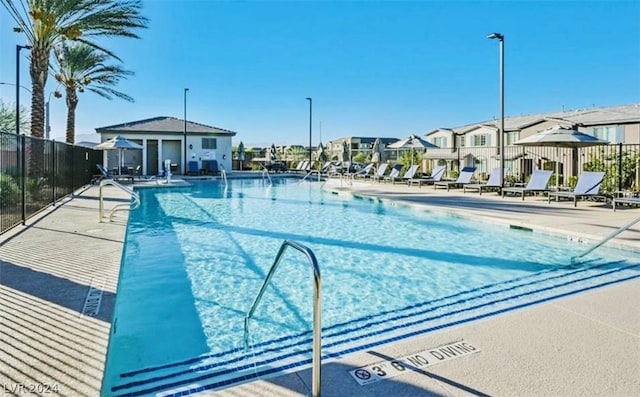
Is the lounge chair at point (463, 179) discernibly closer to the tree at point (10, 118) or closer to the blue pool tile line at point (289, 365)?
the blue pool tile line at point (289, 365)

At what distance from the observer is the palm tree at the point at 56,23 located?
12.8 meters

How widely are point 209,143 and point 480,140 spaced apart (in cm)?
2219

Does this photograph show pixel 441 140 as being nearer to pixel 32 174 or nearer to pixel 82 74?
pixel 82 74

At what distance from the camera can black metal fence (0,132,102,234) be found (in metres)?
7.17

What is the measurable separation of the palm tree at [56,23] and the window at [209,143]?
1423cm

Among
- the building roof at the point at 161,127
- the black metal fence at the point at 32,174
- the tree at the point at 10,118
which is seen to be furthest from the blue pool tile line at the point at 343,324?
the tree at the point at 10,118

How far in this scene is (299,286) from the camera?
18.4ft

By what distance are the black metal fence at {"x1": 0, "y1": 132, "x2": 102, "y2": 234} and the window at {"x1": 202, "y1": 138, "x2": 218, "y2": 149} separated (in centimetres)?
1271

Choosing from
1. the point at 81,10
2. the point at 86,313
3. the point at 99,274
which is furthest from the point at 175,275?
the point at 81,10

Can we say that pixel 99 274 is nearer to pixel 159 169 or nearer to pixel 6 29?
pixel 6 29

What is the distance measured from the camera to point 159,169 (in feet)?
96.0

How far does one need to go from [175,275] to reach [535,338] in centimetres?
459

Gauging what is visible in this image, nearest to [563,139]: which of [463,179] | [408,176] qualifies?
[463,179]

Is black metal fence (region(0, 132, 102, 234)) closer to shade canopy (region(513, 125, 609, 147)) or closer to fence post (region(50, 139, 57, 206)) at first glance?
fence post (region(50, 139, 57, 206))
